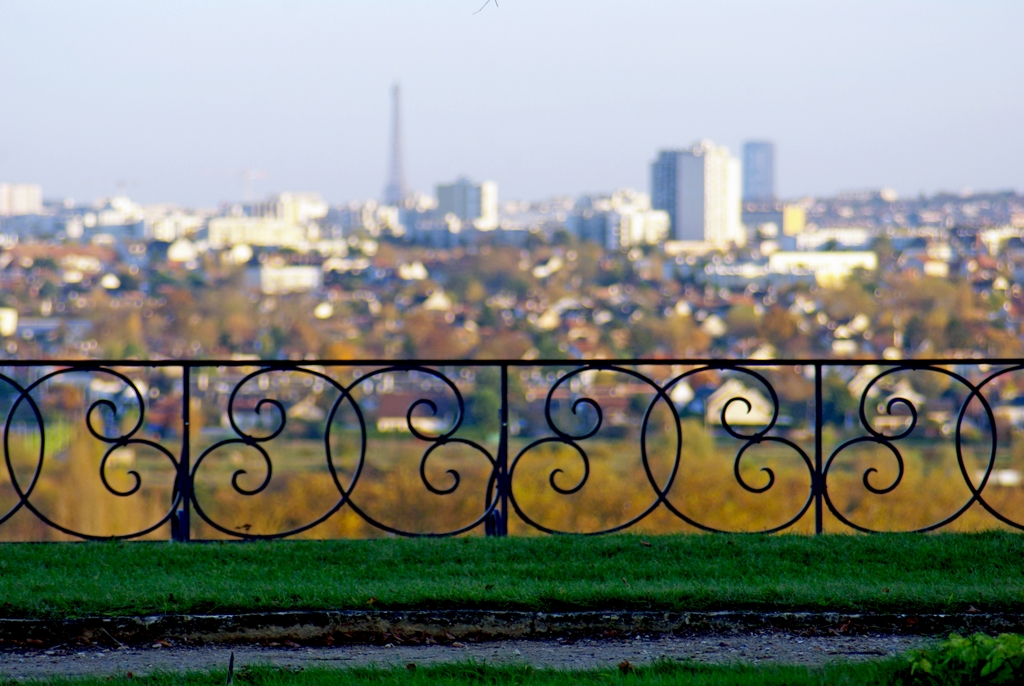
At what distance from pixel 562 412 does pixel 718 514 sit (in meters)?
5.70

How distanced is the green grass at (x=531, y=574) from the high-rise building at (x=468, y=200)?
64067mm

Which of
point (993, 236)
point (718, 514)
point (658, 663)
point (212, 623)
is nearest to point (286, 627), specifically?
point (212, 623)

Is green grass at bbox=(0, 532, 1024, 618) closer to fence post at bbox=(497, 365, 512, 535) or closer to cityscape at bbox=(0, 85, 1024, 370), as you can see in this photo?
fence post at bbox=(497, 365, 512, 535)

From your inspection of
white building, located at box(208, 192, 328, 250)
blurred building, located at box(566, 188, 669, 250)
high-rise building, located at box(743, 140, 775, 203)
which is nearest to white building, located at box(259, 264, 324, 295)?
white building, located at box(208, 192, 328, 250)

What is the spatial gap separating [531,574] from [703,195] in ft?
197

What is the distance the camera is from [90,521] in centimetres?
2803

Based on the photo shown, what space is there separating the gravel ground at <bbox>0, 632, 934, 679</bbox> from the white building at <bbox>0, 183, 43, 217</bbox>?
209ft

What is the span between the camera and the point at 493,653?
3.66m

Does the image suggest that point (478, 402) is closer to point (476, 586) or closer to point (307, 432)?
point (307, 432)

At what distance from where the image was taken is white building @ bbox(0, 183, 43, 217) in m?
63.4

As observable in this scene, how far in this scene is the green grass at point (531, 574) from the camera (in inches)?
154

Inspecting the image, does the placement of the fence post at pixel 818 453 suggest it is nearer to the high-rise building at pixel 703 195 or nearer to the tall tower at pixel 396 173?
the high-rise building at pixel 703 195

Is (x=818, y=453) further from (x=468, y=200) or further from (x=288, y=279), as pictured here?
(x=468, y=200)

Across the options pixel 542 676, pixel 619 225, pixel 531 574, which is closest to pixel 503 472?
pixel 531 574
